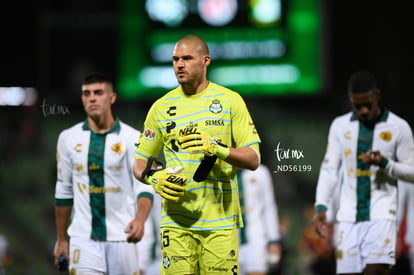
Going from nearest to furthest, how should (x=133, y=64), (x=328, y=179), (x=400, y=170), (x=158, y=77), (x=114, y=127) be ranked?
(x=400, y=170)
(x=114, y=127)
(x=328, y=179)
(x=158, y=77)
(x=133, y=64)

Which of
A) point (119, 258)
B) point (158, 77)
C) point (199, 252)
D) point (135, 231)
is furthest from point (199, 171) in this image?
point (158, 77)

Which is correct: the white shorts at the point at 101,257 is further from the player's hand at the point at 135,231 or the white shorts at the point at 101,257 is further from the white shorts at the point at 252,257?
the white shorts at the point at 252,257

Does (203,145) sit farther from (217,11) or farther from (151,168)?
(217,11)

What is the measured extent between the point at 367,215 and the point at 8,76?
7543 millimetres

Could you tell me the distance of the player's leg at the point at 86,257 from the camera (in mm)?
7883

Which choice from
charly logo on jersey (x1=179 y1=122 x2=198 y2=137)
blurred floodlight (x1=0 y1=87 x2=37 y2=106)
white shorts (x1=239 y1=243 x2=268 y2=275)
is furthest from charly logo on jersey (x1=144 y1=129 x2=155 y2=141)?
white shorts (x1=239 y1=243 x2=268 y2=275)

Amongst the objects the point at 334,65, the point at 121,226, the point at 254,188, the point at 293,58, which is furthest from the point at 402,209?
the point at 334,65

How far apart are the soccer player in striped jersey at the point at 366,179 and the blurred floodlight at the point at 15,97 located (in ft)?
11.3

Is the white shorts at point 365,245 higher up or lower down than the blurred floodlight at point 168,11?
lower down

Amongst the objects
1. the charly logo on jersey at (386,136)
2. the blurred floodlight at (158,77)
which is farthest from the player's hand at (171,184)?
the blurred floodlight at (158,77)

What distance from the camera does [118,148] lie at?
318 inches

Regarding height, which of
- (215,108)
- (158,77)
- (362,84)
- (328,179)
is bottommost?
(328,179)

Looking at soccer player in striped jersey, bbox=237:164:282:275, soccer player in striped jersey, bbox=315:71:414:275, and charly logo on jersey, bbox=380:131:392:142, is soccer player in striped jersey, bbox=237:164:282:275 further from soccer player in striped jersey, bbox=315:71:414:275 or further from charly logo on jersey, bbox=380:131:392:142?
charly logo on jersey, bbox=380:131:392:142

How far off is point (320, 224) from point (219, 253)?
185 cm
